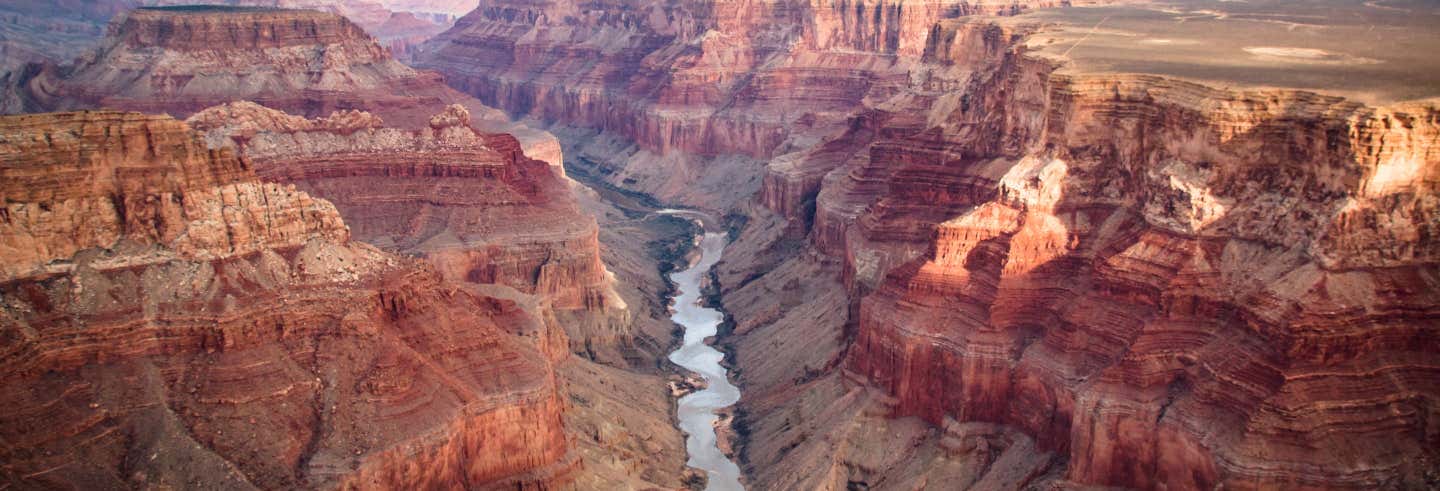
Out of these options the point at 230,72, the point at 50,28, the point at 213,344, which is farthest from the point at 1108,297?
the point at 50,28

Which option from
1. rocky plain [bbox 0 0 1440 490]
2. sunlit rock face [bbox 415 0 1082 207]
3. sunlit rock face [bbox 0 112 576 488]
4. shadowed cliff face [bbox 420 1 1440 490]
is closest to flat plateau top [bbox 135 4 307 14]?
rocky plain [bbox 0 0 1440 490]

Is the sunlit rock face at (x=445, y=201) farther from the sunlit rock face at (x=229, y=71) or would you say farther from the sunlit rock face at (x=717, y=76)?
the sunlit rock face at (x=717, y=76)

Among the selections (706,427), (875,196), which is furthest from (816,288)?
→ (706,427)

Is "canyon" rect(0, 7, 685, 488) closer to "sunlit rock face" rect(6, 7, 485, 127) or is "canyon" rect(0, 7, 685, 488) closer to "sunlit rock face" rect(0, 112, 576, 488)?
"sunlit rock face" rect(0, 112, 576, 488)

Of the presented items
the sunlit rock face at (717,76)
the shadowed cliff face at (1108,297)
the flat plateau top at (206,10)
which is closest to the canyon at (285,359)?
the shadowed cliff face at (1108,297)

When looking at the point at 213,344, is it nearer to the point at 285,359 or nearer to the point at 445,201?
the point at 285,359

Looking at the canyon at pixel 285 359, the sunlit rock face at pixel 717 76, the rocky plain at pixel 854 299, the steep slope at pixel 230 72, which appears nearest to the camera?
the canyon at pixel 285 359
